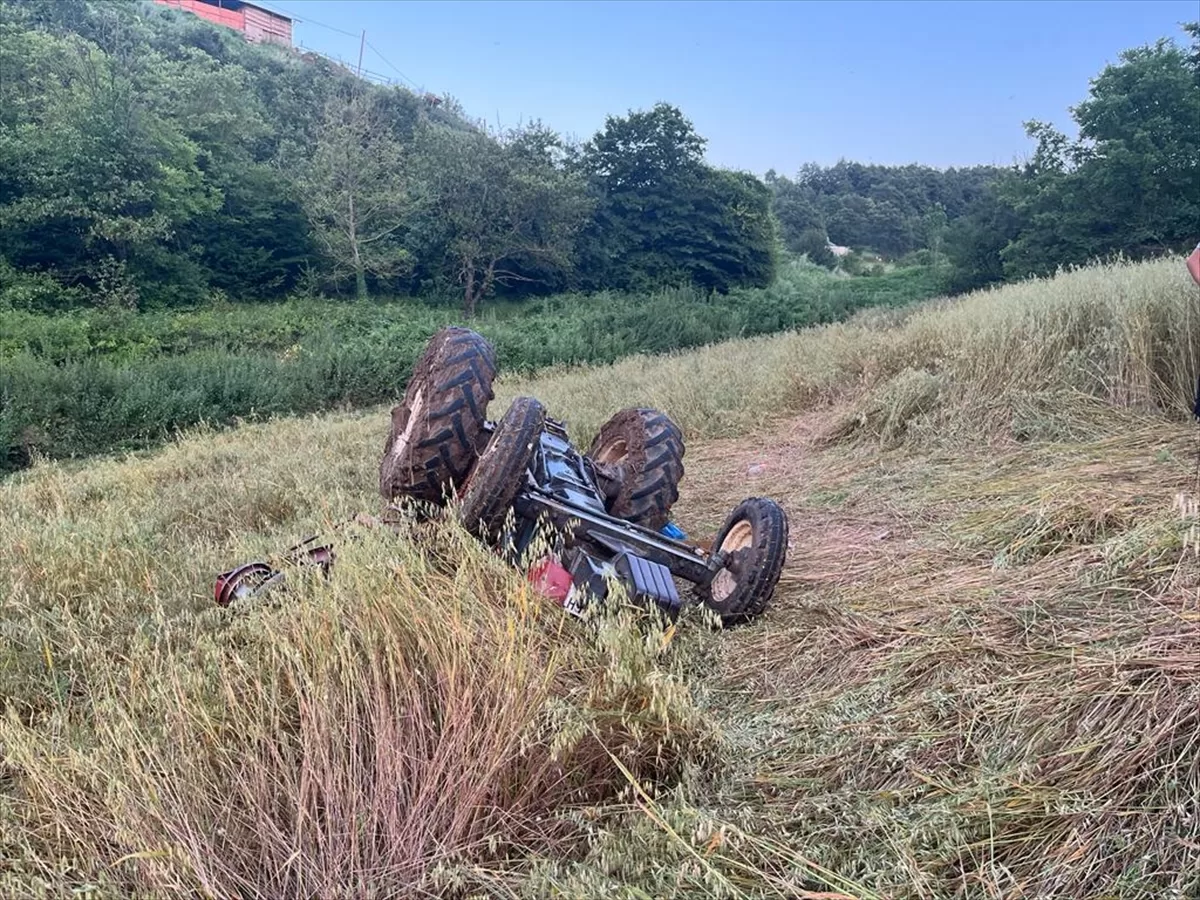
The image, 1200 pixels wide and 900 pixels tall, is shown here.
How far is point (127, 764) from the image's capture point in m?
1.71

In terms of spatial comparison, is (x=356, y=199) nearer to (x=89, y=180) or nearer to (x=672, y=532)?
(x=89, y=180)

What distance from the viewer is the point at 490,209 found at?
28.8m

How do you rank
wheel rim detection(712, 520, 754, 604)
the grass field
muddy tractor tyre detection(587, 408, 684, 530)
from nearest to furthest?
the grass field → wheel rim detection(712, 520, 754, 604) → muddy tractor tyre detection(587, 408, 684, 530)

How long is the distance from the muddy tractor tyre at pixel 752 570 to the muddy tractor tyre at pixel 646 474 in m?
1.00

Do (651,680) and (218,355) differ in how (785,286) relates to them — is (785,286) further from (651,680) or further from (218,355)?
(651,680)

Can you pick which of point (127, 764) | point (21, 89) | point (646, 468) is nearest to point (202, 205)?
point (21, 89)

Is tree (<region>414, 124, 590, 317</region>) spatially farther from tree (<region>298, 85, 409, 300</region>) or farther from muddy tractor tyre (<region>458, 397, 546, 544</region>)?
muddy tractor tyre (<region>458, 397, 546, 544</region>)

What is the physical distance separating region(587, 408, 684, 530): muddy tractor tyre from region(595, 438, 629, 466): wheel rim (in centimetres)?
2

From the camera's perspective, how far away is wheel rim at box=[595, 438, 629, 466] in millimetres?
4634

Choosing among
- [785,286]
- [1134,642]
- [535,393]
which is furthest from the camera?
[785,286]

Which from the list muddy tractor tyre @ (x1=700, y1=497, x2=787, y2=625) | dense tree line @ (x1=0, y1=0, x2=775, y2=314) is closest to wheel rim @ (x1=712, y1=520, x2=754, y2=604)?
muddy tractor tyre @ (x1=700, y1=497, x2=787, y2=625)

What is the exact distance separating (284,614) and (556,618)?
87 cm

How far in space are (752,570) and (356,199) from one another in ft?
90.9

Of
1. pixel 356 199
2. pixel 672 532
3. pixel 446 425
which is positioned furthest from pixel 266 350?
pixel 446 425
